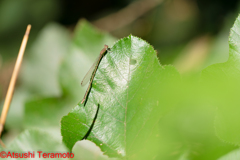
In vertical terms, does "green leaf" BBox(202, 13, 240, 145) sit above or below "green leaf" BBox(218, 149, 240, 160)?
above

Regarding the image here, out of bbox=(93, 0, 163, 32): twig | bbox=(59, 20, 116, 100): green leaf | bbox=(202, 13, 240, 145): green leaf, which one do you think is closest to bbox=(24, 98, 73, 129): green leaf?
bbox=(59, 20, 116, 100): green leaf

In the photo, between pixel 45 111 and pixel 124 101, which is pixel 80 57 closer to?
pixel 45 111

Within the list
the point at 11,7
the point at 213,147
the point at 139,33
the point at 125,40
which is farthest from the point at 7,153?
the point at 11,7

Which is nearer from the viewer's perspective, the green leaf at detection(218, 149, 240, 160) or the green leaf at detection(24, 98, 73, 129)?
the green leaf at detection(218, 149, 240, 160)

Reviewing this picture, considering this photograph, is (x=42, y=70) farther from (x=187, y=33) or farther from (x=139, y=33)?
(x=187, y=33)

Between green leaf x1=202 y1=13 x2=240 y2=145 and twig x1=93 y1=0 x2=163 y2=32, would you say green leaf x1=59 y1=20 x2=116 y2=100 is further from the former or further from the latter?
twig x1=93 y1=0 x2=163 y2=32

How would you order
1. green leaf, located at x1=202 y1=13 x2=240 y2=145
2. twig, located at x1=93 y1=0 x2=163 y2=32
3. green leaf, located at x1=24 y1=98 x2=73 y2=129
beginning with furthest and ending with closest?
twig, located at x1=93 y1=0 x2=163 y2=32 < green leaf, located at x1=24 y1=98 x2=73 y2=129 < green leaf, located at x1=202 y1=13 x2=240 y2=145

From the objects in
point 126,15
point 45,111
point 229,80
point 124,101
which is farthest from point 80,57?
point 126,15
